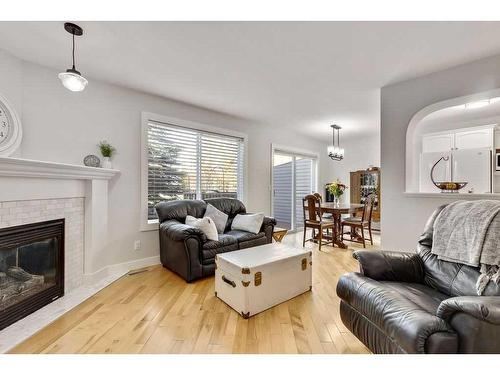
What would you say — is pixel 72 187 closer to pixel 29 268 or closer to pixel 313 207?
pixel 29 268

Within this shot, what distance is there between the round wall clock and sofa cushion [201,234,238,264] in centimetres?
204

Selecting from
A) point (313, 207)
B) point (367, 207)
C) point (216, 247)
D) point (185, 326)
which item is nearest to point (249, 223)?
point (216, 247)

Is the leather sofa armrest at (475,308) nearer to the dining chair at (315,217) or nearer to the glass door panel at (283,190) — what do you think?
the dining chair at (315,217)

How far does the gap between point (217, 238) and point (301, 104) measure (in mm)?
2386

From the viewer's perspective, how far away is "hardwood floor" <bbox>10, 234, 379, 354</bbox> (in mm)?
1557

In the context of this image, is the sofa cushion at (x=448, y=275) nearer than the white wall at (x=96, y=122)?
Yes

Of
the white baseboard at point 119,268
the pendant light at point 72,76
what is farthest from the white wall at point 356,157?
the pendant light at point 72,76

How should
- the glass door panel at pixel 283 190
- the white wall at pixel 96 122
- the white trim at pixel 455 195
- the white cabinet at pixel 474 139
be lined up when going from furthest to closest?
1. the glass door panel at pixel 283 190
2. the white cabinet at pixel 474 139
3. the white wall at pixel 96 122
4. the white trim at pixel 455 195

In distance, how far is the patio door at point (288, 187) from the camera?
17.4ft

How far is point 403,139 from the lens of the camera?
9.05ft

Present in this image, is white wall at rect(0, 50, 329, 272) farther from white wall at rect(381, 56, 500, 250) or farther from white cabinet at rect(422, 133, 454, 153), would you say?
white cabinet at rect(422, 133, 454, 153)

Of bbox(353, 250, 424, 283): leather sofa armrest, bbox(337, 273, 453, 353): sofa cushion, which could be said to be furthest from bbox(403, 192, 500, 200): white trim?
bbox(337, 273, 453, 353): sofa cushion

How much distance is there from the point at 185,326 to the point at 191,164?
2.42 meters

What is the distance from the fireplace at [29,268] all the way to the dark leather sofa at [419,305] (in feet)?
8.39
